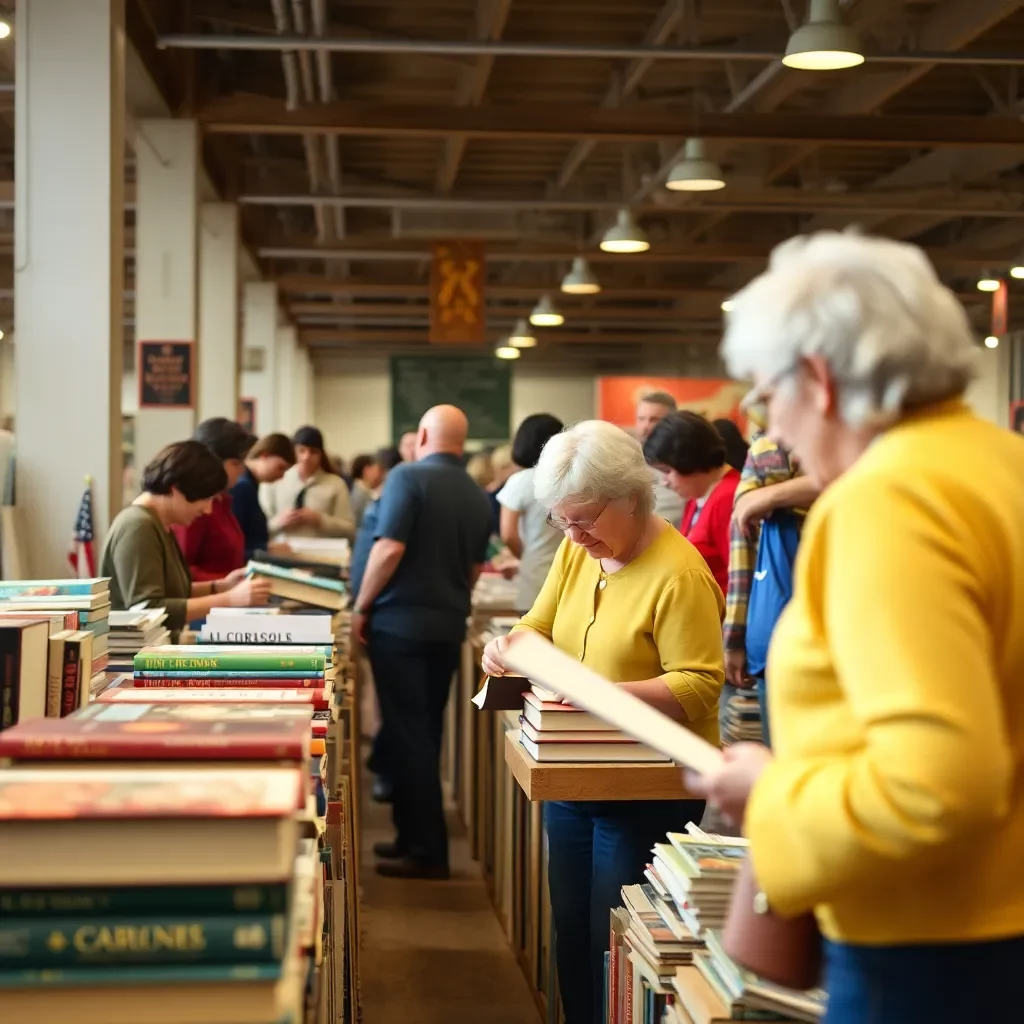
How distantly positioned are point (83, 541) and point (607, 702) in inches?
183

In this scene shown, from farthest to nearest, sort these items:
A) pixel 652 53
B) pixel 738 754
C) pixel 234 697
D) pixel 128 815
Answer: pixel 652 53 → pixel 234 697 → pixel 738 754 → pixel 128 815

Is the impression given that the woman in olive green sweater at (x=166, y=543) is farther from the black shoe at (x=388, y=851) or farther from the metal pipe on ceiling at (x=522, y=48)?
the metal pipe on ceiling at (x=522, y=48)

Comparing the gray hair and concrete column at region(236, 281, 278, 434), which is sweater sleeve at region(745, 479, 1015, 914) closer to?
the gray hair

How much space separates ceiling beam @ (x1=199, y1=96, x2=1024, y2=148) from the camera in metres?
8.61

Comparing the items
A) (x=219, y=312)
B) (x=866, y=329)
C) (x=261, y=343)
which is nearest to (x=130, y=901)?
(x=866, y=329)

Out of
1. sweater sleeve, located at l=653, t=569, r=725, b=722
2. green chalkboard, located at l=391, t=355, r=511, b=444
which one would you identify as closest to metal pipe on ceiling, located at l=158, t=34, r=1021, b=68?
sweater sleeve, located at l=653, t=569, r=725, b=722

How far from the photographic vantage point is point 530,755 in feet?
9.60

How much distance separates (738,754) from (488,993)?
322 cm

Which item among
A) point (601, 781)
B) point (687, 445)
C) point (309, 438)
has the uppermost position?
point (309, 438)

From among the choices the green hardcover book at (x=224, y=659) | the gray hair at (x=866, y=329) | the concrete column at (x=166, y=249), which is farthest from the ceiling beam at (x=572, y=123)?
the gray hair at (x=866, y=329)

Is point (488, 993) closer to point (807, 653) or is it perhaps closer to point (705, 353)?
point (807, 653)

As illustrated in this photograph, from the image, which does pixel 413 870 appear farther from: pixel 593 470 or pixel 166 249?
pixel 166 249

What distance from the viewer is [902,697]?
50.5 inches

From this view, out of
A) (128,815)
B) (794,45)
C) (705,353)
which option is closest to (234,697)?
(128,815)
